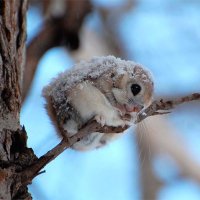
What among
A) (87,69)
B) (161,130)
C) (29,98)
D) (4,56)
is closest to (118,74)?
(87,69)

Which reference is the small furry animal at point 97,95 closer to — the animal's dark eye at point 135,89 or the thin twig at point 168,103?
the animal's dark eye at point 135,89

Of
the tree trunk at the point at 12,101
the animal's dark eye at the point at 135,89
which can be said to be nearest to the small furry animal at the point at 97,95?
the animal's dark eye at the point at 135,89

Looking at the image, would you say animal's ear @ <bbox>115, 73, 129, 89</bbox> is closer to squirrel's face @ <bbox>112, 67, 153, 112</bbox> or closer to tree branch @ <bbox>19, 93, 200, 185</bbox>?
squirrel's face @ <bbox>112, 67, 153, 112</bbox>

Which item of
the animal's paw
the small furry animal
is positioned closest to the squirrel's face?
the small furry animal

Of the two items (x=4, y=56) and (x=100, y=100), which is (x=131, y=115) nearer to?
(x=100, y=100)

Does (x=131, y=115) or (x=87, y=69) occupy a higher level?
(x=87, y=69)

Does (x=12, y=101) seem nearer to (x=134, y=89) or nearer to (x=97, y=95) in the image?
(x=97, y=95)

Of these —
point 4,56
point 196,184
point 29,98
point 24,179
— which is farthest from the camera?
point 196,184
